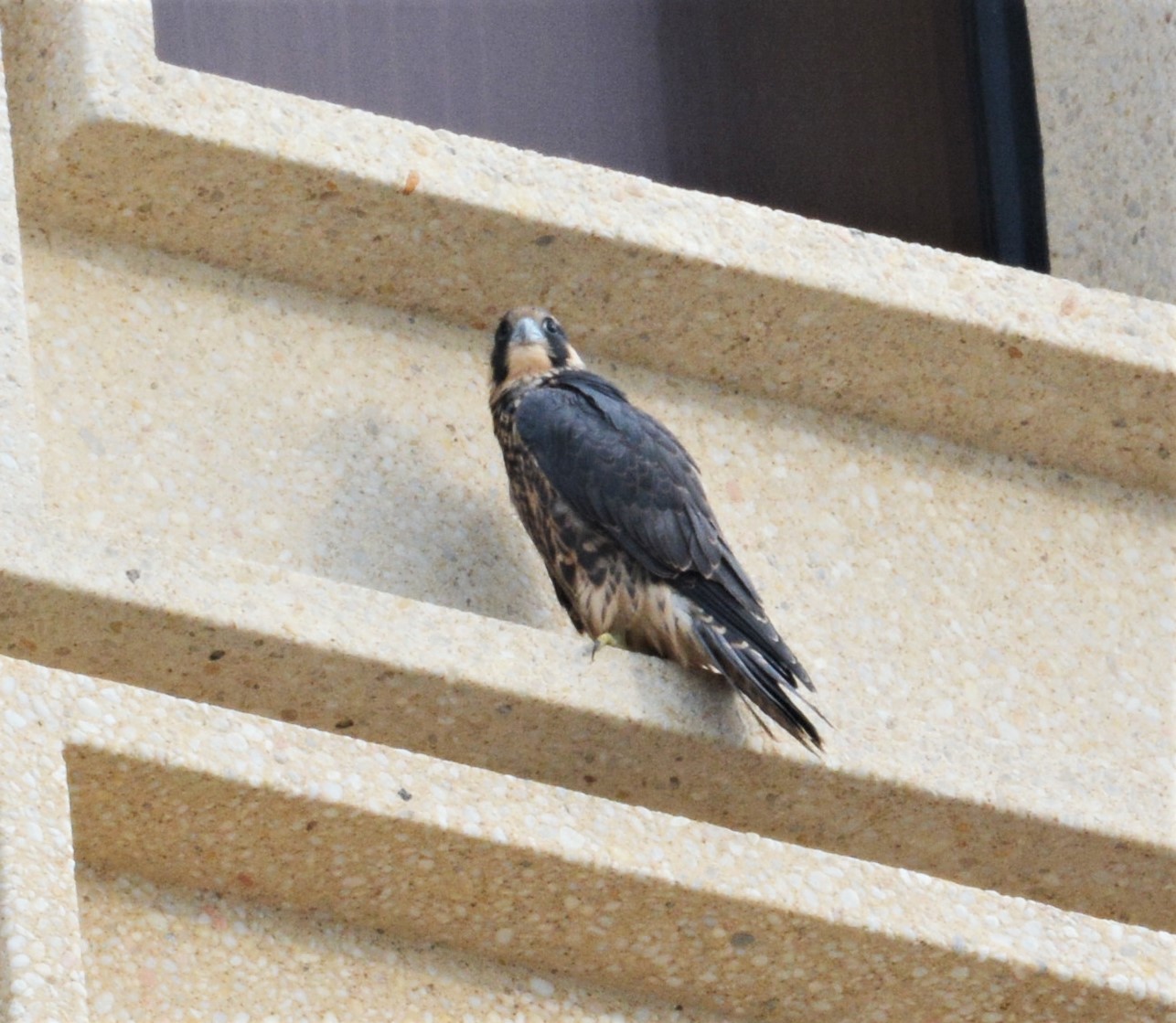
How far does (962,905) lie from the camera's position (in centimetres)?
356

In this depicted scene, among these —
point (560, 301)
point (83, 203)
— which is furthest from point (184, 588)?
point (560, 301)

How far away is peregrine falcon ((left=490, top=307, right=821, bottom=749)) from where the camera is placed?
4055 mm

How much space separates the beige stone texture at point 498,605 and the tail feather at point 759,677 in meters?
0.06

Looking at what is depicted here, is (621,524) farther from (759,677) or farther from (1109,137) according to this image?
(1109,137)

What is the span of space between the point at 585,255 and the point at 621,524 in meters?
0.59

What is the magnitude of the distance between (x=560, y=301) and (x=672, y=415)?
308 mm

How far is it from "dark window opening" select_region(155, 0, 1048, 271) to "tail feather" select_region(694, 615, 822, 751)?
1585mm

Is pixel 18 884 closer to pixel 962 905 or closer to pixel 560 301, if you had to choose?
pixel 962 905

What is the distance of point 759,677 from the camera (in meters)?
3.91

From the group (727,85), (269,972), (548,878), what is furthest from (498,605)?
(727,85)

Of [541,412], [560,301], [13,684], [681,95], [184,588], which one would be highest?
[681,95]

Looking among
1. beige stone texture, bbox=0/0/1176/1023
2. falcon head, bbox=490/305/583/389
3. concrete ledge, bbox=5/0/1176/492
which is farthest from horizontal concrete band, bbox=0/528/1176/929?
concrete ledge, bbox=5/0/1176/492

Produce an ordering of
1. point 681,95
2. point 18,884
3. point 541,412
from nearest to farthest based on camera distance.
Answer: point 18,884, point 541,412, point 681,95

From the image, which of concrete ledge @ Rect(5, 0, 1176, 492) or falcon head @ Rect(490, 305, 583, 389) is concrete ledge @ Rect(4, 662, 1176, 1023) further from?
concrete ledge @ Rect(5, 0, 1176, 492)
